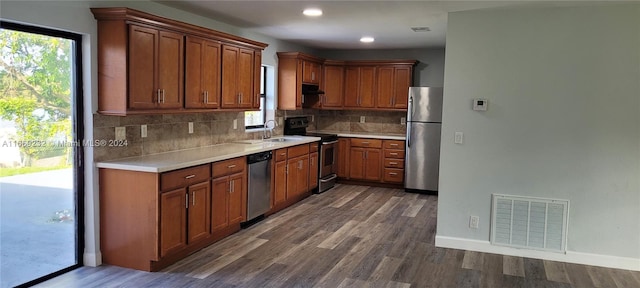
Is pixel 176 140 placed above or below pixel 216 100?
below

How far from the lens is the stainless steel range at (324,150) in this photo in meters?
7.02

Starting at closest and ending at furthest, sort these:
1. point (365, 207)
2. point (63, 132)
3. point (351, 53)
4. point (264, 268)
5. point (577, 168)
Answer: point (63, 132)
point (264, 268)
point (577, 168)
point (365, 207)
point (351, 53)

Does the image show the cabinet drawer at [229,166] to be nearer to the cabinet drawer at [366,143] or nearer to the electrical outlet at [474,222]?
the electrical outlet at [474,222]

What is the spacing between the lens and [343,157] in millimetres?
7684

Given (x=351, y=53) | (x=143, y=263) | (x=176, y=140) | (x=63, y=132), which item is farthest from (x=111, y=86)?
(x=351, y=53)

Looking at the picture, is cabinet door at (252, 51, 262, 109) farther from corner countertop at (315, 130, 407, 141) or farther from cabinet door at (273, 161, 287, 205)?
corner countertop at (315, 130, 407, 141)

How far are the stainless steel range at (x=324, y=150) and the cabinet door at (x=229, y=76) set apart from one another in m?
2.03

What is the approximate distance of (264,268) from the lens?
12.7 feet

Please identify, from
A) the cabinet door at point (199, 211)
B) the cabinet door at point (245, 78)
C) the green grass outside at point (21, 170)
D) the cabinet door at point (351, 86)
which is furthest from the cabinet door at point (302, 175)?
the green grass outside at point (21, 170)

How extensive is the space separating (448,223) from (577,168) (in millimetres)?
1222

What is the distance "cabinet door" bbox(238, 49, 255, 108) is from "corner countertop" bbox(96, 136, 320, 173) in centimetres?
49

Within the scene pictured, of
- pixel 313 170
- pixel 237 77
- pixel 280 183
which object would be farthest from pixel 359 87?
pixel 237 77

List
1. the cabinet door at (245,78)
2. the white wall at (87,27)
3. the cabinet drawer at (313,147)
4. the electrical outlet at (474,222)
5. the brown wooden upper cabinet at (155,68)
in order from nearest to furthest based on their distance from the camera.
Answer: the white wall at (87,27), the brown wooden upper cabinet at (155,68), the electrical outlet at (474,222), the cabinet door at (245,78), the cabinet drawer at (313,147)

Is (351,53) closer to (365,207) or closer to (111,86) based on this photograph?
(365,207)
